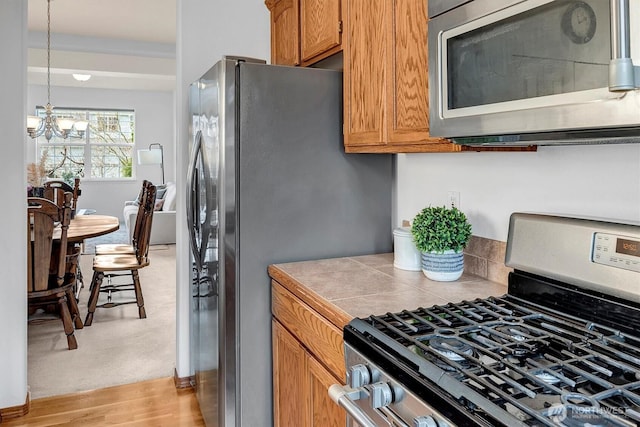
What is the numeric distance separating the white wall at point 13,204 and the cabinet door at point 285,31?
4.02ft

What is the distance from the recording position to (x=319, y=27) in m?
2.05

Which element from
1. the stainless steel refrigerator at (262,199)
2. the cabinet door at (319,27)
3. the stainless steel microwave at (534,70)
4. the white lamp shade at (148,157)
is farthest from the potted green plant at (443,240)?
the white lamp shade at (148,157)

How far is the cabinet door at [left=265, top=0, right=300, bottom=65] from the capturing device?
2.30 meters

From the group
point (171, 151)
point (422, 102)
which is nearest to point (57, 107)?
point (171, 151)

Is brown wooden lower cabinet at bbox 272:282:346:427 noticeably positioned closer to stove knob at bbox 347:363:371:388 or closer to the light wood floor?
stove knob at bbox 347:363:371:388

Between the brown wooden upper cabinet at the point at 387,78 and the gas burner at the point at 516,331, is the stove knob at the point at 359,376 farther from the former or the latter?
the brown wooden upper cabinet at the point at 387,78

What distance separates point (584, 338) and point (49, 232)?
3.06 m

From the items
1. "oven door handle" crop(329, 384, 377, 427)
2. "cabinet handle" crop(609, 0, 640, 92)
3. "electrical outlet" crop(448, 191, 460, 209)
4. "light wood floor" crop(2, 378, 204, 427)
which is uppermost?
"cabinet handle" crop(609, 0, 640, 92)

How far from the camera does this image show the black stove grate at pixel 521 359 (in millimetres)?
738

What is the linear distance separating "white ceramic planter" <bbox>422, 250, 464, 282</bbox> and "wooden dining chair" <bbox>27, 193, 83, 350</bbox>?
2.40 meters

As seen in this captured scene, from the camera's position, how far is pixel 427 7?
1.36m

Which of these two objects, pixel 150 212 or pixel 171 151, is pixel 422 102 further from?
pixel 171 151

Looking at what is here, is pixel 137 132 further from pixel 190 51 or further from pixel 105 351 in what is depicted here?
pixel 190 51

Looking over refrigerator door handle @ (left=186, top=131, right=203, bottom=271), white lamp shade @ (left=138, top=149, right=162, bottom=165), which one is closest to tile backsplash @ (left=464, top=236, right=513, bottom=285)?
refrigerator door handle @ (left=186, top=131, right=203, bottom=271)
